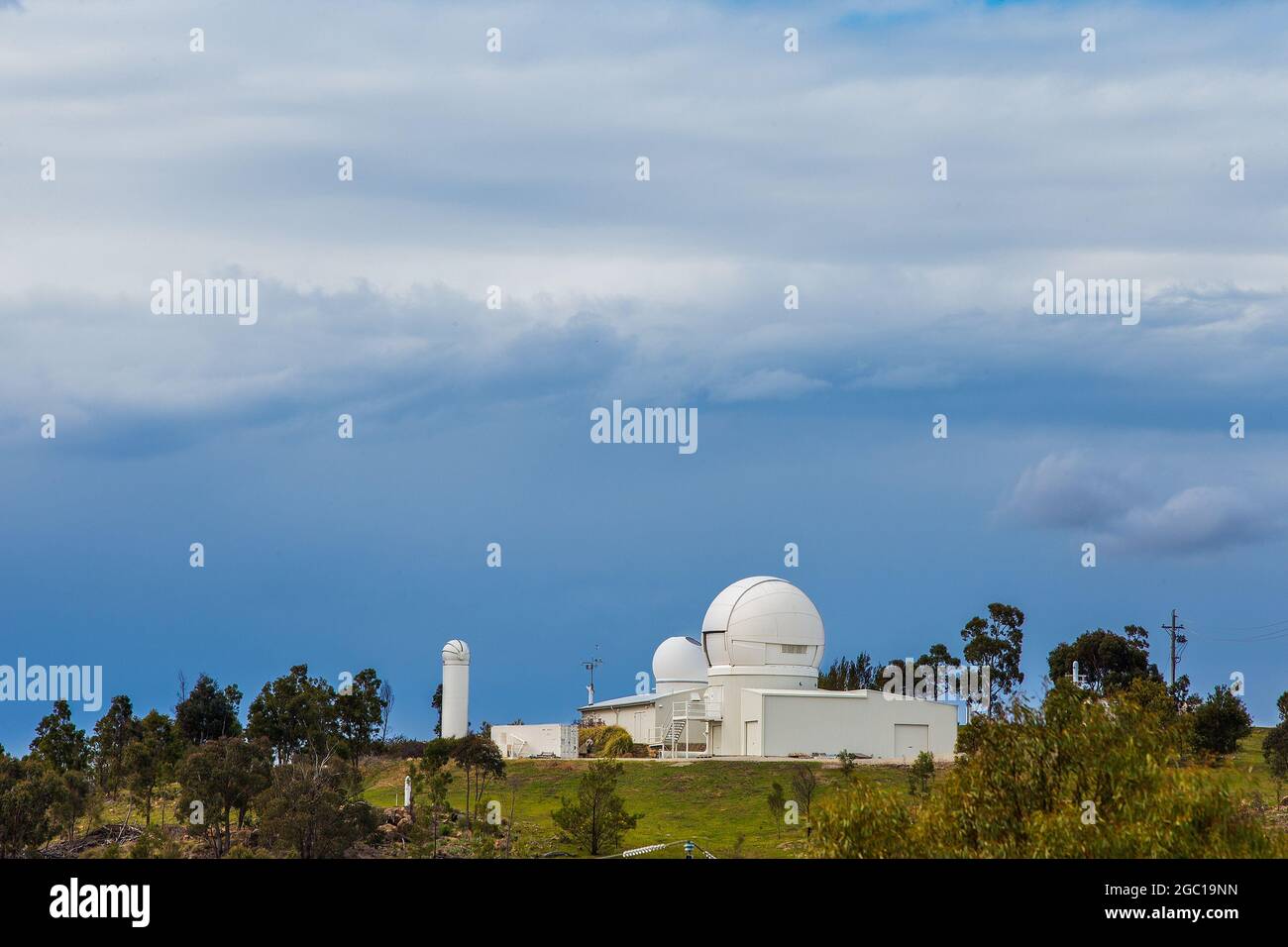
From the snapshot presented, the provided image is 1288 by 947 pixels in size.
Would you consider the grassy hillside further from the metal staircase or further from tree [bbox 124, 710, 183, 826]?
tree [bbox 124, 710, 183, 826]

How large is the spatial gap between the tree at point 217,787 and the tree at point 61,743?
593 inches

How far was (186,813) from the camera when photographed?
153ft

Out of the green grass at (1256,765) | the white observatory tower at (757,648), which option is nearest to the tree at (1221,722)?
the green grass at (1256,765)

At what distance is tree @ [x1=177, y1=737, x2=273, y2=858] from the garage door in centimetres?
3681

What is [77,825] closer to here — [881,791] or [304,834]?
[304,834]

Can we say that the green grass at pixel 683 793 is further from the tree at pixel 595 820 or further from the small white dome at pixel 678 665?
the small white dome at pixel 678 665

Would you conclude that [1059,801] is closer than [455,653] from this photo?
Yes

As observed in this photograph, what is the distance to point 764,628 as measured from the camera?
77.2 meters

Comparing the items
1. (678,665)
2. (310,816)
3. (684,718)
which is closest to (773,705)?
(684,718)

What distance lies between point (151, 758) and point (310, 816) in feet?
49.6

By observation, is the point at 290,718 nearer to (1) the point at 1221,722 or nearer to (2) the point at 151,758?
(2) the point at 151,758

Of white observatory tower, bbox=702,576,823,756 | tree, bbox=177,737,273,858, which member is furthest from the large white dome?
tree, bbox=177,737,273,858
